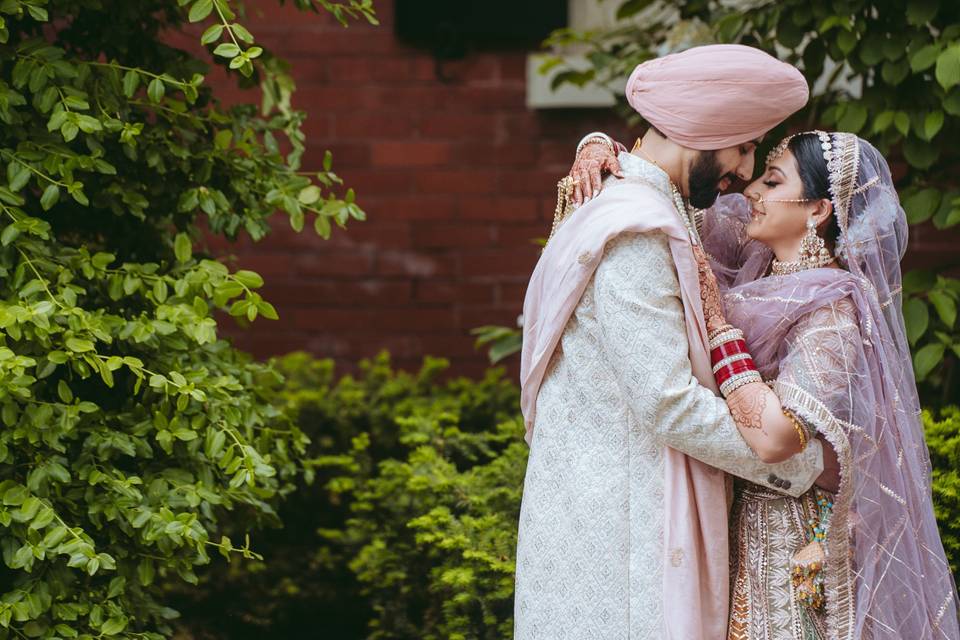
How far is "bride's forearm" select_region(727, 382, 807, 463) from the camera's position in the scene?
217cm

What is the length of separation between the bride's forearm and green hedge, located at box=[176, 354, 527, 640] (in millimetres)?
1088

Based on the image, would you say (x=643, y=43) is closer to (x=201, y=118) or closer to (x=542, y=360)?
(x=201, y=118)

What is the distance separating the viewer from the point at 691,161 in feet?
7.74

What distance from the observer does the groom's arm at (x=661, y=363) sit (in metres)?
2.18

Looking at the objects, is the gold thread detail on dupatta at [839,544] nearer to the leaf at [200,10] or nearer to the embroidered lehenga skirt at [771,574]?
the embroidered lehenga skirt at [771,574]

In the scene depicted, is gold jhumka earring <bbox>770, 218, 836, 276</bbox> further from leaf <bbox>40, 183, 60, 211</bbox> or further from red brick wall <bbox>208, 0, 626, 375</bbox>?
red brick wall <bbox>208, 0, 626, 375</bbox>

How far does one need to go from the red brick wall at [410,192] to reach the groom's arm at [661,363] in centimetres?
250

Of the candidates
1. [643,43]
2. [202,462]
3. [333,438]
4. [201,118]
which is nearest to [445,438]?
[333,438]

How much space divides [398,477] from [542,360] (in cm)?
139

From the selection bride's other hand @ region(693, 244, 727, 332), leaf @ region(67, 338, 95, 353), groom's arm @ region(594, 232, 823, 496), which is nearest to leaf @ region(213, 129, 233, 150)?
leaf @ region(67, 338, 95, 353)

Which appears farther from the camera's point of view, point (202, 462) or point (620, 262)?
point (202, 462)

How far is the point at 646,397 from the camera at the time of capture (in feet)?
7.20

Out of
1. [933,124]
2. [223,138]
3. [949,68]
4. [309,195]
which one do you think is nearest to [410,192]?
[309,195]

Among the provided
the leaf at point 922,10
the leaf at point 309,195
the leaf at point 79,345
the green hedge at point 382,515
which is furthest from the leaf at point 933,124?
the leaf at point 79,345
